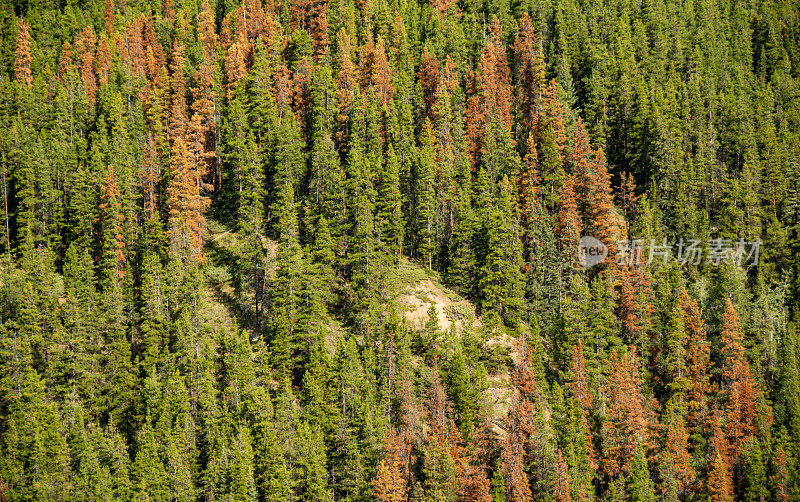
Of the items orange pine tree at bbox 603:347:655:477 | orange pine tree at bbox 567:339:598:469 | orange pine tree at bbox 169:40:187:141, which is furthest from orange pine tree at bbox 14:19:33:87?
orange pine tree at bbox 603:347:655:477

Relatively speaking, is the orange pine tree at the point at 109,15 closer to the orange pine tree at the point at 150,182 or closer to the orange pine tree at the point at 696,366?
the orange pine tree at the point at 150,182

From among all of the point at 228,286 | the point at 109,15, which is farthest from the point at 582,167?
the point at 109,15

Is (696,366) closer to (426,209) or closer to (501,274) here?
A: (501,274)

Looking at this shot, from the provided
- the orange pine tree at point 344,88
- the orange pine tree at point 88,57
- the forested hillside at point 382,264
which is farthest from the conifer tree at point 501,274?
the orange pine tree at point 88,57

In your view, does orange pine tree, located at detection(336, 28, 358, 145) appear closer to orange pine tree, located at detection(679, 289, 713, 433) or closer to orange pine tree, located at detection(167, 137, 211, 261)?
orange pine tree, located at detection(167, 137, 211, 261)

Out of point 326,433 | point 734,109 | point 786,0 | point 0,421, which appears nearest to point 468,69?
point 734,109

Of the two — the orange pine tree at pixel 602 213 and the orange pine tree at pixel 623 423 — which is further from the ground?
the orange pine tree at pixel 602 213
